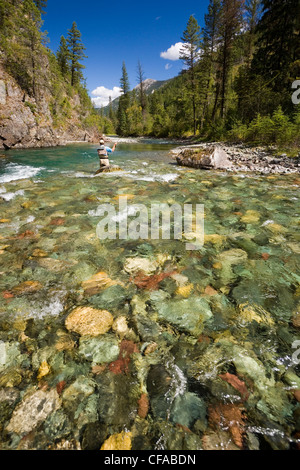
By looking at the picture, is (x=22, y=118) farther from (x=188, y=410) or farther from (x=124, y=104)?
(x=124, y=104)

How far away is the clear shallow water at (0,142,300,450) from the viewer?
1463 millimetres

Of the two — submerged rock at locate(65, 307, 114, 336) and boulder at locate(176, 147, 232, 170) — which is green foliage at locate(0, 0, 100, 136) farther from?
submerged rock at locate(65, 307, 114, 336)

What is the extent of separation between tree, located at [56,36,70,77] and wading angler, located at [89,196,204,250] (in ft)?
187

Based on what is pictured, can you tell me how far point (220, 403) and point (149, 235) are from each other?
2834mm

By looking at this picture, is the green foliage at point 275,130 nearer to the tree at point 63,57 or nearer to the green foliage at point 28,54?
the green foliage at point 28,54

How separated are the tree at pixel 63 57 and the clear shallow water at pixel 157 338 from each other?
58.7m

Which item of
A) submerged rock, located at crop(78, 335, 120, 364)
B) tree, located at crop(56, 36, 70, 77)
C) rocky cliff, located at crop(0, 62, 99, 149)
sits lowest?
submerged rock, located at crop(78, 335, 120, 364)

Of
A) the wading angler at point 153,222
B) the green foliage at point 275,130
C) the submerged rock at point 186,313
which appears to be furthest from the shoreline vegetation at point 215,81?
the submerged rock at point 186,313

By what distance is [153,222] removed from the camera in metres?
4.62

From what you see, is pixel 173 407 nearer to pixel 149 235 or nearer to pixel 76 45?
pixel 149 235

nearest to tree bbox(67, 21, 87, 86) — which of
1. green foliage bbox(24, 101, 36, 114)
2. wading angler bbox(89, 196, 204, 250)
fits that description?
green foliage bbox(24, 101, 36, 114)

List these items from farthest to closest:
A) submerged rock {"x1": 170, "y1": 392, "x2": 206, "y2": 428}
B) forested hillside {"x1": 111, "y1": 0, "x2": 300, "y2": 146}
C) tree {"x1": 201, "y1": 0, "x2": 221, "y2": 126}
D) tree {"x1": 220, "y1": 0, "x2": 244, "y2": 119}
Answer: tree {"x1": 201, "y1": 0, "x2": 221, "y2": 126} → tree {"x1": 220, "y1": 0, "x2": 244, "y2": 119} → forested hillside {"x1": 111, "y1": 0, "x2": 300, "y2": 146} → submerged rock {"x1": 170, "y1": 392, "x2": 206, "y2": 428}

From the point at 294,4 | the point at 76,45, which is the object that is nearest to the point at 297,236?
the point at 294,4

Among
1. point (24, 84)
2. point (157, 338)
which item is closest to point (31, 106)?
point (24, 84)
